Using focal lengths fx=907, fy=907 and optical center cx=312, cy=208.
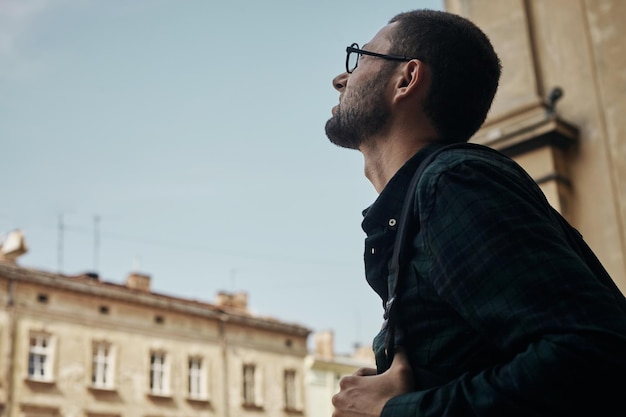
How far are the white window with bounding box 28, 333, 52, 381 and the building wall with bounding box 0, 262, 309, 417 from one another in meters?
0.17

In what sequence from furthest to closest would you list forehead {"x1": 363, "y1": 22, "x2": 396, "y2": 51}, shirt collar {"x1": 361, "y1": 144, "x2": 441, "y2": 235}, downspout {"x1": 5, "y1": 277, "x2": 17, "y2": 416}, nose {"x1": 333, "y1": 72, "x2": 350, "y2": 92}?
downspout {"x1": 5, "y1": 277, "x2": 17, "y2": 416} < nose {"x1": 333, "y1": 72, "x2": 350, "y2": 92} < forehead {"x1": 363, "y1": 22, "x2": 396, "y2": 51} < shirt collar {"x1": 361, "y1": 144, "x2": 441, "y2": 235}

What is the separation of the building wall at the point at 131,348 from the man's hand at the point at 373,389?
28730mm

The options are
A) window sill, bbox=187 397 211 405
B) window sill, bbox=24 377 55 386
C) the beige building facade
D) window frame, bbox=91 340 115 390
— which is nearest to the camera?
the beige building facade

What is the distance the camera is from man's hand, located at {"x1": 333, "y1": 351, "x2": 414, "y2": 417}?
1673 mm

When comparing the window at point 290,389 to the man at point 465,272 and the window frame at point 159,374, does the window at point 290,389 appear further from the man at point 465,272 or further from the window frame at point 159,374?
the man at point 465,272

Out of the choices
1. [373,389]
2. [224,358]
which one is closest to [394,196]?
[373,389]

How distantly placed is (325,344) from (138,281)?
11892 millimetres

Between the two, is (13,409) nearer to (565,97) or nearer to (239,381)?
(239,381)

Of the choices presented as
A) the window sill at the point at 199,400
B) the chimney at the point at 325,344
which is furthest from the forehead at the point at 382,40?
the chimney at the point at 325,344

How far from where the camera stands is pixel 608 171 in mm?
7641

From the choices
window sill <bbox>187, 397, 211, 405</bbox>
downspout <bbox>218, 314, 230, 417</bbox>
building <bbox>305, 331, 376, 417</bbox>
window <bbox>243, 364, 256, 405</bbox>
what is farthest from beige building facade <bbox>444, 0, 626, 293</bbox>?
building <bbox>305, 331, 376, 417</bbox>

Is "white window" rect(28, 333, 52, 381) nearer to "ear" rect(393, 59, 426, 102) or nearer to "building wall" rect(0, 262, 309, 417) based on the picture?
"building wall" rect(0, 262, 309, 417)

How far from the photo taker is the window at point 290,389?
1513 inches

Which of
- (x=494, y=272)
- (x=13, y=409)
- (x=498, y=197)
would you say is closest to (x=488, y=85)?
(x=498, y=197)
